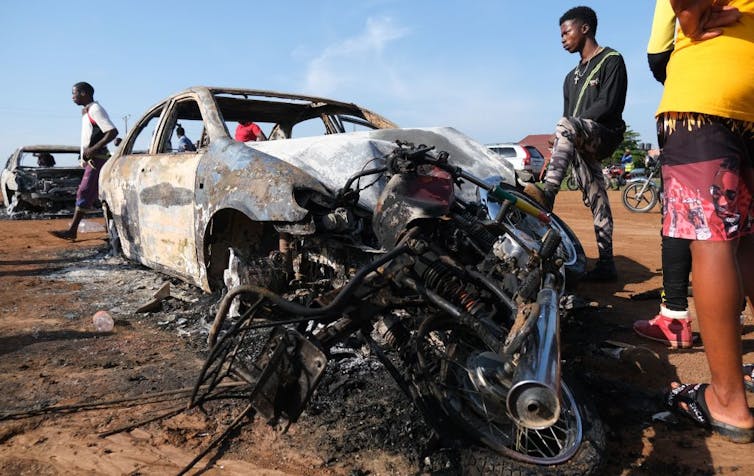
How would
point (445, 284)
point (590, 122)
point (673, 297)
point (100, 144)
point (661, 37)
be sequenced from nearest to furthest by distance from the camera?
point (445, 284)
point (661, 37)
point (673, 297)
point (590, 122)
point (100, 144)

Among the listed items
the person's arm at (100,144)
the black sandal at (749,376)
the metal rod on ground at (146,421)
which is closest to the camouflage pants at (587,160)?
the black sandal at (749,376)

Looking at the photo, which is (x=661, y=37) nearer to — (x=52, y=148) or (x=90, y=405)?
(x=90, y=405)

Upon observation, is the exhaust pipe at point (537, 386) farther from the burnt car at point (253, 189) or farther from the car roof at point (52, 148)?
the car roof at point (52, 148)

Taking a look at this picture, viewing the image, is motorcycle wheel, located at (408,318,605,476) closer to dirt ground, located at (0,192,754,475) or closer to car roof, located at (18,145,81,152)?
dirt ground, located at (0,192,754,475)

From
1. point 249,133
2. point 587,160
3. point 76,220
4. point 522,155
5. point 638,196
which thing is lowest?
point 638,196

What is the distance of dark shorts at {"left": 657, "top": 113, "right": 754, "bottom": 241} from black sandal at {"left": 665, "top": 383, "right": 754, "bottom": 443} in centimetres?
68

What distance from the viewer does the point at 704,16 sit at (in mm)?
2057

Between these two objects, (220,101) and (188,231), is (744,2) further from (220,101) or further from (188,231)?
(220,101)

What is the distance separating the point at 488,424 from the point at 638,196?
1102 centimetres

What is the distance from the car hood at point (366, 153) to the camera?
2.98m

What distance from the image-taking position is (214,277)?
11.7 ft

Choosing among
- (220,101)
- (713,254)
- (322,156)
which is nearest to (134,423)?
(322,156)

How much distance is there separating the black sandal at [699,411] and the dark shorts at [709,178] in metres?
0.68

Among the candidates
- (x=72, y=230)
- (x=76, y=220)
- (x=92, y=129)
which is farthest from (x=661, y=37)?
(x=72, y=230)
